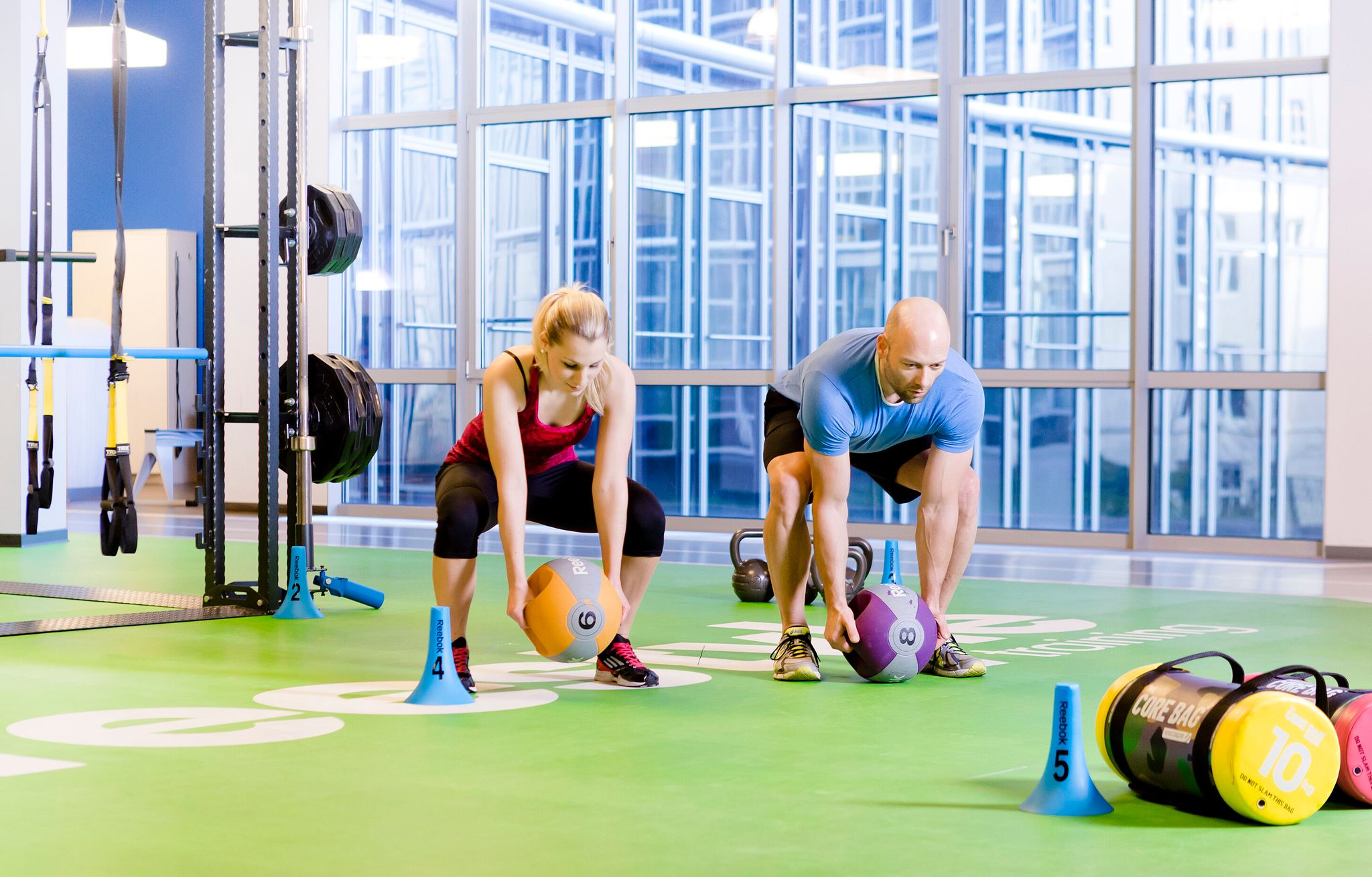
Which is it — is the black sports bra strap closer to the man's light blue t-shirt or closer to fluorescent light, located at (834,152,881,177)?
the man's light blue t-shirt

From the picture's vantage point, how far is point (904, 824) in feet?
7.52

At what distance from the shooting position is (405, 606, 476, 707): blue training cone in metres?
3.27

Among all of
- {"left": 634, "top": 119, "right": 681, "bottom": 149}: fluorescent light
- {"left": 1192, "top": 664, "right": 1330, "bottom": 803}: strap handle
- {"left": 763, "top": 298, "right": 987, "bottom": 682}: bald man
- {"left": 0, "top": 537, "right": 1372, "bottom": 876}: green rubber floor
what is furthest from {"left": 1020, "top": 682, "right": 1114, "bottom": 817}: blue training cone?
{"left": 634, "top": 119, "right": 681, "bottom": 149}: fluorescent light

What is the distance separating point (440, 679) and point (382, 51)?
7.42 meters

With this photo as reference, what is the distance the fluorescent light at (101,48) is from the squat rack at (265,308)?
12.3ft

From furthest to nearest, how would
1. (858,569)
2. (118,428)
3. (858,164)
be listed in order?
(858,164) → (858,569) → (118,428)

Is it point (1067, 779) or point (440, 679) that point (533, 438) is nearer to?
point (440, 679)

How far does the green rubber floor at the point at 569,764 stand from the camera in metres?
2.12

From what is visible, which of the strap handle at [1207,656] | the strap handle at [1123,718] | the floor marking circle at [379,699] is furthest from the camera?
the floor marking circle at [379,699]

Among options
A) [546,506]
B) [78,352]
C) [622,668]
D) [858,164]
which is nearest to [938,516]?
A: [622,668]

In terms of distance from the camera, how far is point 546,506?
3555 mm

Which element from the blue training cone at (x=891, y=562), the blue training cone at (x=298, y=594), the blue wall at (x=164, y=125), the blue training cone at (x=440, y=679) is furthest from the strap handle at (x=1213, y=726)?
the blue wall at (x=164, y=125)

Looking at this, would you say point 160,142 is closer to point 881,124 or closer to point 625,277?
point 625,277

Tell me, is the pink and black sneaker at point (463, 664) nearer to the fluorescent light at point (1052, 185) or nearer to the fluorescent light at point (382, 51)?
the fluorescent light at point (1052, 185)
